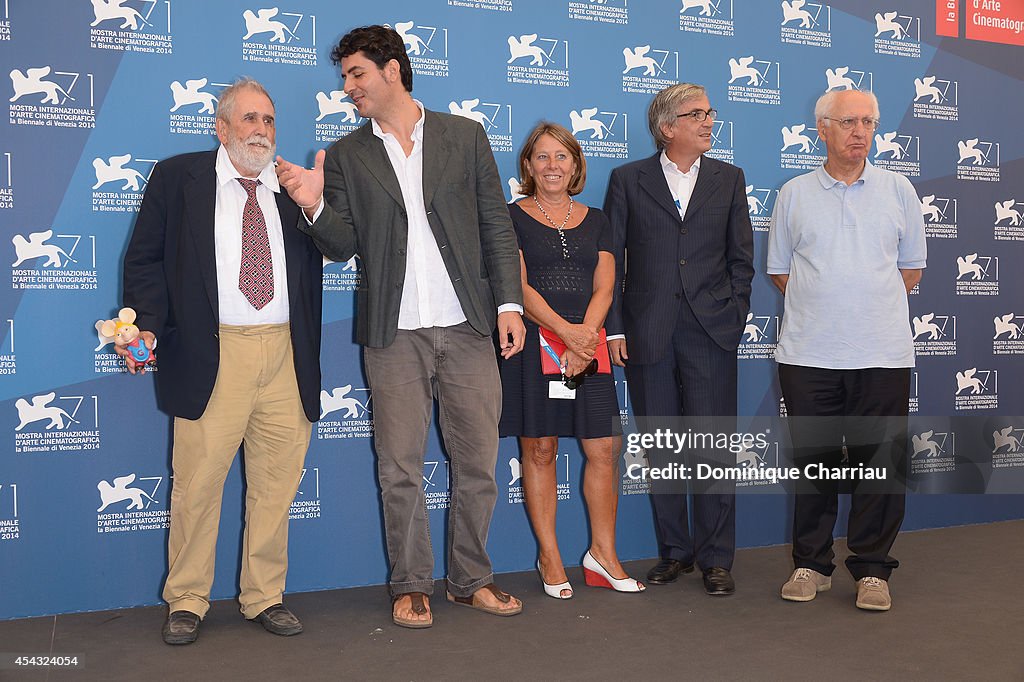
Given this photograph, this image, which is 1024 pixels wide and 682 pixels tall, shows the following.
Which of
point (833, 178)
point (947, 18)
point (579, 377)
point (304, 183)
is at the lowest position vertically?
point (579, 377)

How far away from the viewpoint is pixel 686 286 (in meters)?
3.71

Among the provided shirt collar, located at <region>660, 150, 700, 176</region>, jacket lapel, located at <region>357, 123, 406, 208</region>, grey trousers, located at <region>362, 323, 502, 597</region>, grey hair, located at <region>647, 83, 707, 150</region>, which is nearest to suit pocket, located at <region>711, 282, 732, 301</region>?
shirt collar, located at <region>660, 150, 700, 176</region>

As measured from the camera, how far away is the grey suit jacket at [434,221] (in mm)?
3275

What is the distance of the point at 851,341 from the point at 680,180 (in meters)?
0.95

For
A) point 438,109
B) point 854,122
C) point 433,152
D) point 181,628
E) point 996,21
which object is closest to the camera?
point 181,628

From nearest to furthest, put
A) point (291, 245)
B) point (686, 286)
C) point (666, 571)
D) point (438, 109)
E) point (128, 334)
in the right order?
point (128, 334), point (291, 245), point (686, 286), point (666, 571), point (438, 109)

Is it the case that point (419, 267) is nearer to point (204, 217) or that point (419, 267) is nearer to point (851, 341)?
point (204, 217)

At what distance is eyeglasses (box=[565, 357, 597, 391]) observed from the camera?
141 inches

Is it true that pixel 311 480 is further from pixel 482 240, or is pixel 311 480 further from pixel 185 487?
pixel 482 240

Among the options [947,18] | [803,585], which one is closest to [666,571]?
[803,585]

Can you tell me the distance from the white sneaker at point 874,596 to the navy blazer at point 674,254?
3.32ft

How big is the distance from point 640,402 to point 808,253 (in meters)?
0.87

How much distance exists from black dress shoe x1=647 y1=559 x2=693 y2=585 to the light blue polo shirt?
95 cm

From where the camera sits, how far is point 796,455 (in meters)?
3.60
